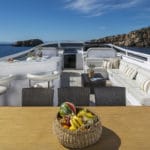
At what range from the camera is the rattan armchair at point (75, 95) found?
2.48 metres

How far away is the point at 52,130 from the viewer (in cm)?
172

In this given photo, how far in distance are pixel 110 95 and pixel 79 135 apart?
1100mm

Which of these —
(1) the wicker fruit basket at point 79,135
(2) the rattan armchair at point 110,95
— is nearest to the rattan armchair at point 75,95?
(2) the rattan armchair at point 110,95

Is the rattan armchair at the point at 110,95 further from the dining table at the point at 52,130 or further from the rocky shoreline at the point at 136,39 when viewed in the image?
the rocky shoreline at the point at 136,39

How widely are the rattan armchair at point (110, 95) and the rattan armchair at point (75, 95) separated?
110 mm

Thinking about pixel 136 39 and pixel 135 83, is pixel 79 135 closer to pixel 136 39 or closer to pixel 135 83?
pixel 135 83

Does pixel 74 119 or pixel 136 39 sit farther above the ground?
pixel 136 39

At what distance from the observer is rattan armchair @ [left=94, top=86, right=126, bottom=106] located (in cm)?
244

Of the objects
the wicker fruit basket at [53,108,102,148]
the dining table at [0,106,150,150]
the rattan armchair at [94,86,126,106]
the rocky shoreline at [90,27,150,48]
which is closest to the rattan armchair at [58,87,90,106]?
the rattan armchair at [94,86,126,106]

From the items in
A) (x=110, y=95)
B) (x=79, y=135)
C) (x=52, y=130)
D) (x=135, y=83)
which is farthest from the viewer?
(x=135, y=83)

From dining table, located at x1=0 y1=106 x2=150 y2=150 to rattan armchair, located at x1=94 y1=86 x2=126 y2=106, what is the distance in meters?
0.26

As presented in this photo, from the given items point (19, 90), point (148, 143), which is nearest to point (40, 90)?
point (148, 143)

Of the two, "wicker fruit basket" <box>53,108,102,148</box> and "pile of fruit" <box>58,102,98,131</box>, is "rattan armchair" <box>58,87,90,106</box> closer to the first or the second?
"pile of fruit" <box>58,102,98,131</box>

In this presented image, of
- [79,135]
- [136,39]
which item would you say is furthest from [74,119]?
[136,39]
